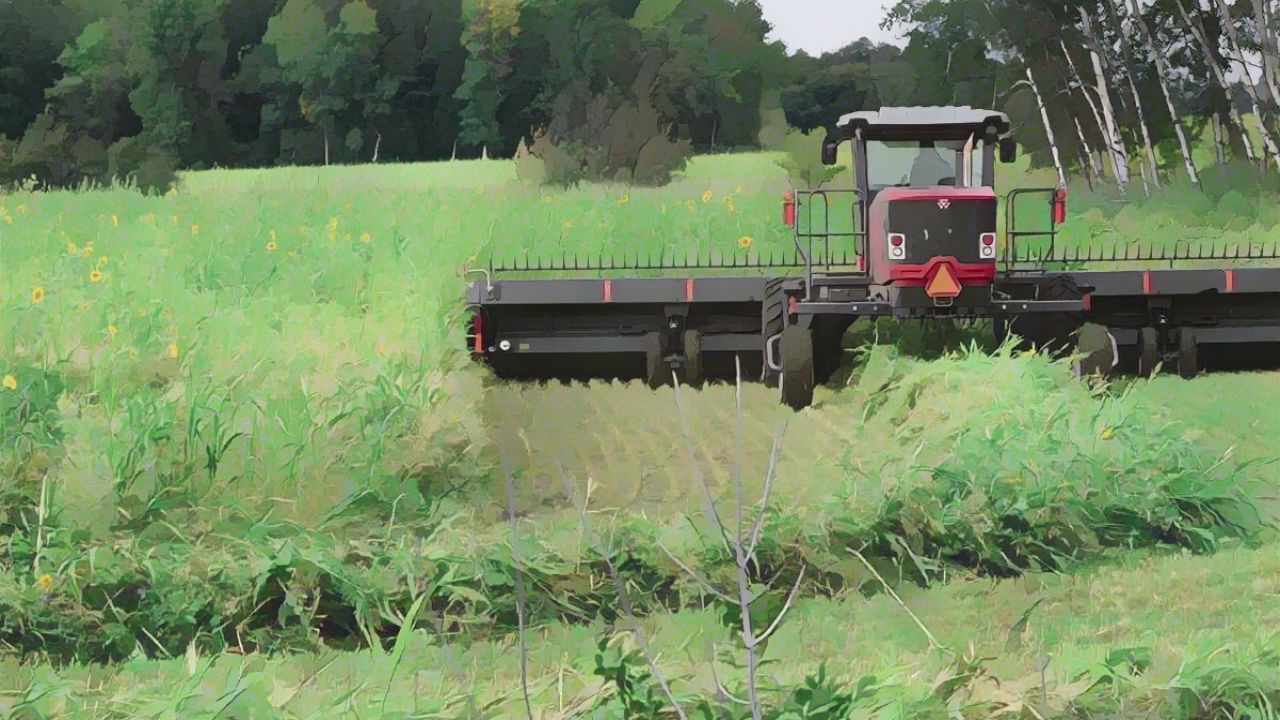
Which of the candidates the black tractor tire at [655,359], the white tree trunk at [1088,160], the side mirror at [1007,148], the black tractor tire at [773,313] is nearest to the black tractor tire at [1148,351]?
the side mirror at [1007,148]

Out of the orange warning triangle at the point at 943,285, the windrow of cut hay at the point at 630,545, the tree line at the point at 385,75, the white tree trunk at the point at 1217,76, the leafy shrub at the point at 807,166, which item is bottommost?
the windrow of cut hay at the point at 630,545

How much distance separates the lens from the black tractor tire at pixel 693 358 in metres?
11.8

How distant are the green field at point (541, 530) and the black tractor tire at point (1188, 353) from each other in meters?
0.86

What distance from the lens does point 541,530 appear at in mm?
6887

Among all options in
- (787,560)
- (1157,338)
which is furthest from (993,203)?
(787,560)

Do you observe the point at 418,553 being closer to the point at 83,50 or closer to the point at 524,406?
the point at 524,406

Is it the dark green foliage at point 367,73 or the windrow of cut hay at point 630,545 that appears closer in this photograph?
the windrow of cut hay at point 630,545

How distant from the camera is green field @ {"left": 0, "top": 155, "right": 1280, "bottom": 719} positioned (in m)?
3.64

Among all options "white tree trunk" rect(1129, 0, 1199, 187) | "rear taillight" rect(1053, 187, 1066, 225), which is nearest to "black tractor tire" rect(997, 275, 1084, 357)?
"rear taillight" rect(1053, 187, 1066, 225)

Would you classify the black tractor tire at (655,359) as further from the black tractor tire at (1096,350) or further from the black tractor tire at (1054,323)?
the black tractor tire at (1096,350)

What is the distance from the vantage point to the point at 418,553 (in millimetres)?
6148

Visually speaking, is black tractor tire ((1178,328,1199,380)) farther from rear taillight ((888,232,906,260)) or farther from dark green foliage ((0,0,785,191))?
dark green foliage ((0,0,785,191))

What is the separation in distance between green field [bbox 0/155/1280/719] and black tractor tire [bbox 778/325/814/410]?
Answer: 268 mm

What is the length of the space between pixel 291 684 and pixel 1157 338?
9055 millimetres
